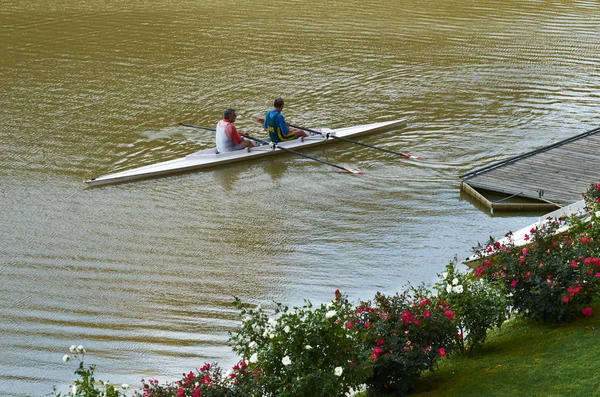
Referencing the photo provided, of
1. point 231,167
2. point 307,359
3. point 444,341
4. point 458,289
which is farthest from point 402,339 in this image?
point 231,167

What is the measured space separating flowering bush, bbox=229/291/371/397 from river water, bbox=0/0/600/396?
114 inches

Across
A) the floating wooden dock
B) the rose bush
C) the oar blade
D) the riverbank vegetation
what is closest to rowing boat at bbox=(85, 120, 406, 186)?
the oar blade

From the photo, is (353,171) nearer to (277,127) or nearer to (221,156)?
(277,127)

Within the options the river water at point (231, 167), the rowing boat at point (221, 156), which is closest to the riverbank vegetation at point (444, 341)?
the river water at point (231, 167)

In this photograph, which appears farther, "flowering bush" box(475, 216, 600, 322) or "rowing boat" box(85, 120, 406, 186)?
"rowing boat" box(85, 120, 406, 186)

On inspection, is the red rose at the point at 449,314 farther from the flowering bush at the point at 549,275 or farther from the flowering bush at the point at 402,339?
the flowering bush at the point at 549,275

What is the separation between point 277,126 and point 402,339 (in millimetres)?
10847

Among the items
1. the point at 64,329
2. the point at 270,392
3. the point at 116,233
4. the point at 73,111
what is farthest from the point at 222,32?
the point at 270,392

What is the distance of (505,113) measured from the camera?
67.7ft

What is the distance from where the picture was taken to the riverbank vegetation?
7434mm

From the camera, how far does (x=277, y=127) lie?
1850cm

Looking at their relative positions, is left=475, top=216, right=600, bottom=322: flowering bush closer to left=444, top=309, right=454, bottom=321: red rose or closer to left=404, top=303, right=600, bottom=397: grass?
left=404, top=303, right=600, bottom=397: grass

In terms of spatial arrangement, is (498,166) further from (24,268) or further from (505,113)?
(24,268)

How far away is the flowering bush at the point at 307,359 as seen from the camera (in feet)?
23.9
